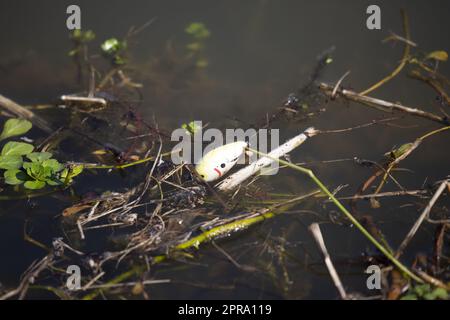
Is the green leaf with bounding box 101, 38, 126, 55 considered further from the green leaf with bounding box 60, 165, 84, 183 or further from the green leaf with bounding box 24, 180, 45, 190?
the green leaf with bounding box 24, 180, 45, 190

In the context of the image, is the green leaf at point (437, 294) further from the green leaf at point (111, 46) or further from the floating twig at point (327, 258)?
the green leaf at point (111, 46)

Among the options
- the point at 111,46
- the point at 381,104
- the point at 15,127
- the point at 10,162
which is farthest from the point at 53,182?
the point at 381,104

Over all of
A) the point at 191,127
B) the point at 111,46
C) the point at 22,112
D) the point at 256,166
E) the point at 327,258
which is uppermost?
the point at 111,46

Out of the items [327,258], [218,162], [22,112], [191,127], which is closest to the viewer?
[327,258]

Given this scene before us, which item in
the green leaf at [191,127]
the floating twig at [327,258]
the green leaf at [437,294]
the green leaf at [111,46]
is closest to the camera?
the green leaf at [437,294]

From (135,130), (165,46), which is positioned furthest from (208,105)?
(165,46)

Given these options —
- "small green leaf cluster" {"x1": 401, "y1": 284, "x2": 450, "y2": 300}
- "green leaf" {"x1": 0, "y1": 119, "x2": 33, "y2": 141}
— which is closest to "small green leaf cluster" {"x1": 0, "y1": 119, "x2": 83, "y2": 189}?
"green leaf" {"x1": 0, "y1": 119, "x2": 33, "y2": 141}

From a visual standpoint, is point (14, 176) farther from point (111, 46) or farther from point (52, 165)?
point (111, 46)

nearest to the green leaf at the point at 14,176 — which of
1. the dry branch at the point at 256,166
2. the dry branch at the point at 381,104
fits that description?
the dry branch at the point at 256,166
